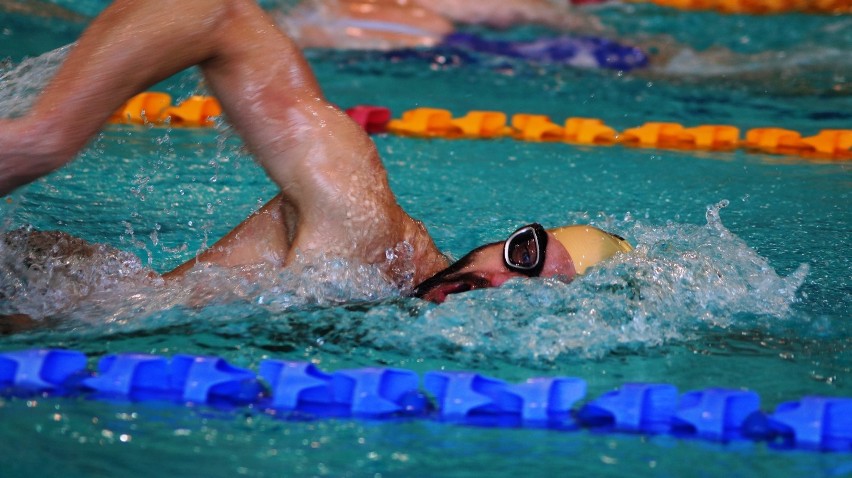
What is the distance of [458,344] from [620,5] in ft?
20.1

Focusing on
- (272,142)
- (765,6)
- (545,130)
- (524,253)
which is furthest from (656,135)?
(765,6)

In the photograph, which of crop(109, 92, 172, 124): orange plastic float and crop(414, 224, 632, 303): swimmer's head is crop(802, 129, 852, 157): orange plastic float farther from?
crop(109, 92, 172, 124): orange plastic float

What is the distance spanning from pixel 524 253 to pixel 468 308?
221 mm

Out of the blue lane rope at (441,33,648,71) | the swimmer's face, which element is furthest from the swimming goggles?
the blue lane rope at (441,33,648,71)

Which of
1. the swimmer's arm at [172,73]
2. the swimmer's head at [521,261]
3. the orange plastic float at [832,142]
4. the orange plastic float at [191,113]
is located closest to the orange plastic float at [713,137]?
the orange plastic float at [832,142]

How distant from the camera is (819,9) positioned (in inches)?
296

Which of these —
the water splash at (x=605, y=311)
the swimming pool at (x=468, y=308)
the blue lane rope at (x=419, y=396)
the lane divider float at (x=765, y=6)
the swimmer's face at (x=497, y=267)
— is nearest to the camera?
the swimming pool at (x=468, y=308)

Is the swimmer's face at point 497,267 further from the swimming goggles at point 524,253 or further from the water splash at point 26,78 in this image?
the water splash at point 26,78

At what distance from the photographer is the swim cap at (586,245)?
2490mm

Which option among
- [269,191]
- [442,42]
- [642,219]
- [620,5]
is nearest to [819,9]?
[620,5]

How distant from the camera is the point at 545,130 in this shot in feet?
15.3

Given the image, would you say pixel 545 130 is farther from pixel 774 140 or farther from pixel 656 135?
pixel 774 140

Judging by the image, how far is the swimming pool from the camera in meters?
1.78

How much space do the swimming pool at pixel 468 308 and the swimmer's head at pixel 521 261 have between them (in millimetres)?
53
